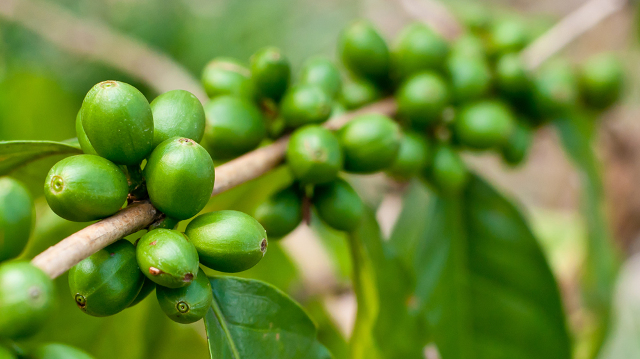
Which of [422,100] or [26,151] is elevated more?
[26,151]

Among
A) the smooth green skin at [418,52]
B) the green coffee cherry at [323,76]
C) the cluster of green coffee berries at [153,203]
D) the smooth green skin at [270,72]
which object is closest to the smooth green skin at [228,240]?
the cluster of green coffee berries at [153,203]

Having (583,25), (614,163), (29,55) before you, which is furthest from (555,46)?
(29,55)

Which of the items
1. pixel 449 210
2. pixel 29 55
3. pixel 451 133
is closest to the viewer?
pixel 451 133

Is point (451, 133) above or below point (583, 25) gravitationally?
below

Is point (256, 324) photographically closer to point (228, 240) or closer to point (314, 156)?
point (228, 240)

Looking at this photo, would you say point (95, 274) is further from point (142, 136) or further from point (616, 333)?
point (616, 333)

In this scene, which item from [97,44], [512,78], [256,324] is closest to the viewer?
[256,324]

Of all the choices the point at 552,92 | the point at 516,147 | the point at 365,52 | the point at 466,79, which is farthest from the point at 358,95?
the point at 552,92

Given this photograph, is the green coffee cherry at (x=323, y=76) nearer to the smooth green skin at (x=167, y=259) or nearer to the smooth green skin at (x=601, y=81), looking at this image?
the smooth green skin at (x=167, y=259)
